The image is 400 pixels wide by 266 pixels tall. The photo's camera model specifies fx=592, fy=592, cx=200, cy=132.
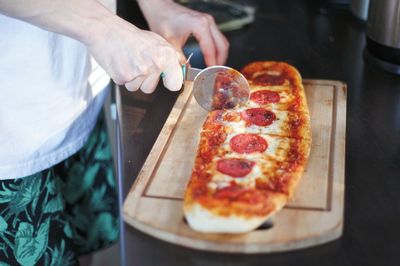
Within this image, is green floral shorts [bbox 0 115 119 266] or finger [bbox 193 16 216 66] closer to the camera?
green floral shorts [bbox 0 115 119 266]

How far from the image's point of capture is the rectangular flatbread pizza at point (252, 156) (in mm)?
858

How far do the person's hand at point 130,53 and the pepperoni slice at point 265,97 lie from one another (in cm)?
22

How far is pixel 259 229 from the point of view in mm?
874

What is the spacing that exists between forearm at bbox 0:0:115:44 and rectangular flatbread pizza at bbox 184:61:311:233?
273mm

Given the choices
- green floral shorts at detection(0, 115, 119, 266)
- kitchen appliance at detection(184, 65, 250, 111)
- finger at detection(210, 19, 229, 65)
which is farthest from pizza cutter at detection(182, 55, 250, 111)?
green floral shorts at detection(0, 115, 119, 266)

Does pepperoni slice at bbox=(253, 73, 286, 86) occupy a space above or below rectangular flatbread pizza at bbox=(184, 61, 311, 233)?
below

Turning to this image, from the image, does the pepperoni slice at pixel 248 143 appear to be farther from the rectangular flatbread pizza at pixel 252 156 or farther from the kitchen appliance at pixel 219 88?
the kitchen appliance at pixel 219 88

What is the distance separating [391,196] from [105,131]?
742 mm

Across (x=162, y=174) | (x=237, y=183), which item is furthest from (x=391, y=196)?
(x=162, y=174)

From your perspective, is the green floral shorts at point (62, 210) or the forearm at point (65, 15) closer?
the forearm at point (65, 15)

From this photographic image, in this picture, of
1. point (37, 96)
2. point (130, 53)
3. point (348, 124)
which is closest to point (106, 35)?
point (130, 53)

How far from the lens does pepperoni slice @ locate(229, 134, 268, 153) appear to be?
1.02m

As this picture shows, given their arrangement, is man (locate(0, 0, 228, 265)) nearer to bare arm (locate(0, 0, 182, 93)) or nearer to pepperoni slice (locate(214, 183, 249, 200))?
bare arm (locate(0, 0, 182, 93))

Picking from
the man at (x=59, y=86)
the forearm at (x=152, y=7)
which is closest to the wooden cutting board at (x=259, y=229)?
the man at (x=59, y=86)
